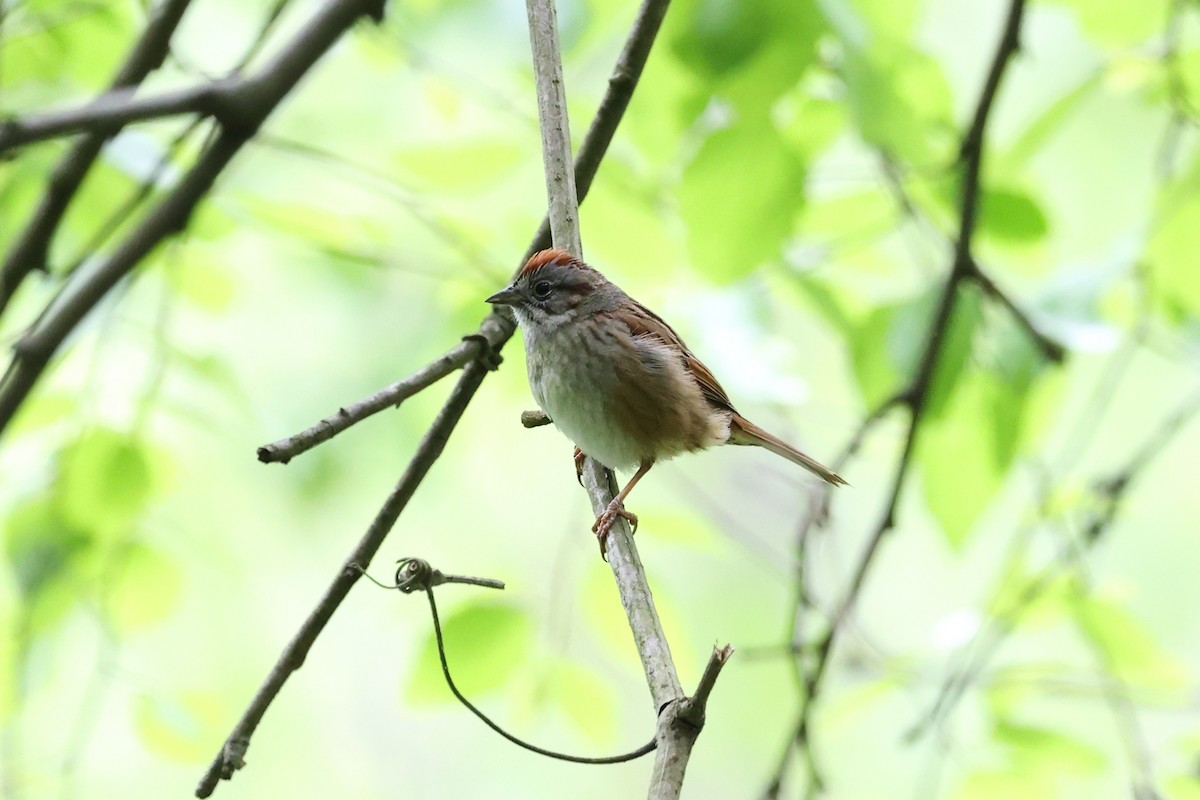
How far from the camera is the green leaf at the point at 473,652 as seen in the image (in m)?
3.20

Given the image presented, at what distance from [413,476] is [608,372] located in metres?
1.25

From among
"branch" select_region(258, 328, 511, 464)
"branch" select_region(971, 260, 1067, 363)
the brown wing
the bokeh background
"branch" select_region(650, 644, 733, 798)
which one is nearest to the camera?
"branch" select_region(650, 644, 733, 798)

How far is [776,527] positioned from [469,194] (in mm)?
4366

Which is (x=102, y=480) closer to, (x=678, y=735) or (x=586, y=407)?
(x=586, y=407)

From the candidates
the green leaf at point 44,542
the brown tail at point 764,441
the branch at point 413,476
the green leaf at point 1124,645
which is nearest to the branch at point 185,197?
the green leaf at point 44,542

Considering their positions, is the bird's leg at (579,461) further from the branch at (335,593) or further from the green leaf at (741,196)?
the branch at (335,593)

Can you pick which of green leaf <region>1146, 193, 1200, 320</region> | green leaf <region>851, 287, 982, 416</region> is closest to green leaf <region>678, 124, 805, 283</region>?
green leaf <region>851, 287, 982, 416</region>

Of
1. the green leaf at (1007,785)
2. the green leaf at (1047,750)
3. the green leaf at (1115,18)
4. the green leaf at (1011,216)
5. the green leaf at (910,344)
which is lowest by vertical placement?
the green leaf at (1007,785)

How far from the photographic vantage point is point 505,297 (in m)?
3.11

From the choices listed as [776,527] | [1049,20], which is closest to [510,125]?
[1049,20]

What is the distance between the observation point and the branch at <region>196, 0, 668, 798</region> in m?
2.14

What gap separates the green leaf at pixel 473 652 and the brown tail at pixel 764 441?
3.59 feet

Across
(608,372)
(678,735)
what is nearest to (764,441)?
(608,372)

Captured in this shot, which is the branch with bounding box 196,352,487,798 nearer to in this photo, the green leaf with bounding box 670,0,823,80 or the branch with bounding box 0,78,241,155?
the branch with bounding box 0,78,241,155
